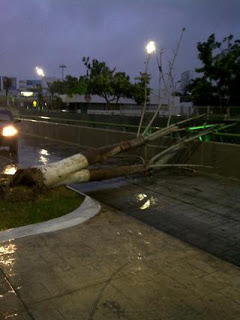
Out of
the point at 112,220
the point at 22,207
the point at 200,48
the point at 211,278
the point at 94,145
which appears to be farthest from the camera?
the point at 200,48

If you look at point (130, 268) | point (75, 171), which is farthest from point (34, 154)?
point (130, 268)

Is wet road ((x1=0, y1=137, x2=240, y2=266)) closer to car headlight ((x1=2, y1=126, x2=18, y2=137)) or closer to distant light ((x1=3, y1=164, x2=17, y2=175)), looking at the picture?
distant light ((x1=3, y1=164, x2=17, y2=175))

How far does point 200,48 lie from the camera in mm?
30953

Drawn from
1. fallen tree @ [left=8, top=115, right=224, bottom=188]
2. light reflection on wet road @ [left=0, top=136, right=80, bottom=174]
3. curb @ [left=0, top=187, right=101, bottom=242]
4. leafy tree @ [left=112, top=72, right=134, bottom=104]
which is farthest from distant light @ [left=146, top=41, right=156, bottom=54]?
leafy tree @ [left=112, top=72, right=134, bottom=104]

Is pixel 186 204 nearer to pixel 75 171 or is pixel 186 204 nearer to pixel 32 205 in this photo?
pixel 75 171

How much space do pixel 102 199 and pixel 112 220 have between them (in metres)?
1.57

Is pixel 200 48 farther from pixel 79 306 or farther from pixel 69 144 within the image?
pixel 79 306

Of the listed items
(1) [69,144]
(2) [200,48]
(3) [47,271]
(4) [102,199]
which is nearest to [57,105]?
(2) [200,48]

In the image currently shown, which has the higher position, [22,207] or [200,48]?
[200,48]

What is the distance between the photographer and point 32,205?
6863mm

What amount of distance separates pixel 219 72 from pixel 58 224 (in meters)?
27.3

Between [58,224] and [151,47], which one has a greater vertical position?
[151,47]

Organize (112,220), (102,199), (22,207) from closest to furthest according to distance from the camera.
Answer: (112,220) < (22,207) < (102,199)

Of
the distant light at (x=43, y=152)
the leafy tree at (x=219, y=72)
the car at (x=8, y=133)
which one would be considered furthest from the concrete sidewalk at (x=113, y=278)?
the leafy tree at (x=219, y=72)
